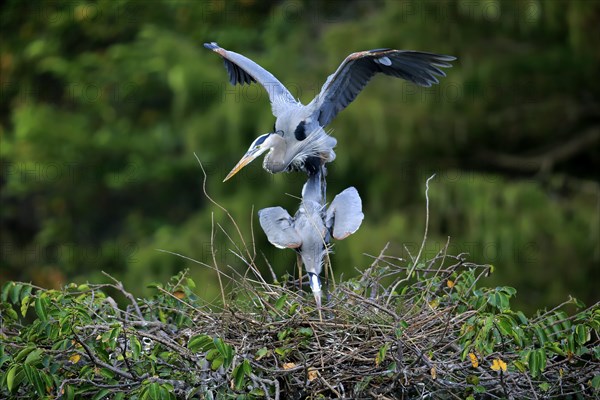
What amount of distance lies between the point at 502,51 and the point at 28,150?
17.2 ft

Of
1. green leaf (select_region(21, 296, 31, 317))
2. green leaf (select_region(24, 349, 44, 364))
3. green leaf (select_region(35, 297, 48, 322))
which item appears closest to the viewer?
green leaf (select_region(24, 349, 44, 364))

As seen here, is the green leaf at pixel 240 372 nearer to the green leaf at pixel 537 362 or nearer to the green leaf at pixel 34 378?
the green leaf at pixel 34 378

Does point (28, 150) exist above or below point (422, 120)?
below

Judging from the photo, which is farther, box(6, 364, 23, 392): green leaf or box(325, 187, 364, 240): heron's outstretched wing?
box(325, 187, 364, 240): heron's outstretched wing

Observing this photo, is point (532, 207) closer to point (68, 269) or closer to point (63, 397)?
point (68, 269)

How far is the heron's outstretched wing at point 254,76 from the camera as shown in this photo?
4125 mm

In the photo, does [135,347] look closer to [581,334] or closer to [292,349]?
[292,349]

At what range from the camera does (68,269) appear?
37.8 ft

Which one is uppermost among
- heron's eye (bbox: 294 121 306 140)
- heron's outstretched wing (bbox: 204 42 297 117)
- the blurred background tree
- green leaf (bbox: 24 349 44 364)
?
heron's outstretched wing (bbox: 204 42 297 117)

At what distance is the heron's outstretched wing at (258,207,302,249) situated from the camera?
156 inches

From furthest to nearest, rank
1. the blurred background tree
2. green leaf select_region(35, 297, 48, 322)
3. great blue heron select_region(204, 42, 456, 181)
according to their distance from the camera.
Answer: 1. the blurred background tree
2. great blue heron select_region(204, 42, 456, 181)
3. green leaf select_region(35, 297, 48, 322)

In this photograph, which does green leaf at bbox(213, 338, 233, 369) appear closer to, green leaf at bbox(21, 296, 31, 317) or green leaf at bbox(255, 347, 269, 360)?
green leaf at bbox(255, 347, 269, 360)

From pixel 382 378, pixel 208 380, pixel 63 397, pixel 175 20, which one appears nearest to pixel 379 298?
pixel 382 378

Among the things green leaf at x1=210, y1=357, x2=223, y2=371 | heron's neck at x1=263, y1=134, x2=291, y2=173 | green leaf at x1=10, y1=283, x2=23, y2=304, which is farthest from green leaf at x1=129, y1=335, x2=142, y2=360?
heron's neck at x1=263, y1=134, x2=291, y2=173
